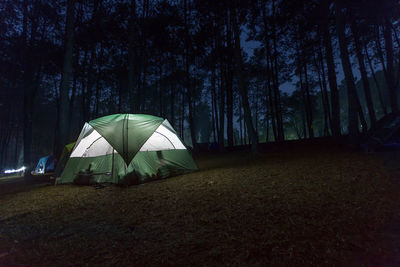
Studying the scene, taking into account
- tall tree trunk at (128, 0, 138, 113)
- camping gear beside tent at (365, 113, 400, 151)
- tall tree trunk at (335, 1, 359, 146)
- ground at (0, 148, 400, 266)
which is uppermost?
tall tree trunk at (128, 0, 138, 113)

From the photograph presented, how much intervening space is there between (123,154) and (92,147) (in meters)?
1.85

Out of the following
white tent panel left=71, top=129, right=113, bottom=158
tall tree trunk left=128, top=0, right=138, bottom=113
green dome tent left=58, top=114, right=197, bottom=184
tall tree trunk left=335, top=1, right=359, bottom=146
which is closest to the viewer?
green dome tent left=58, top=114, right=197, bottom=184

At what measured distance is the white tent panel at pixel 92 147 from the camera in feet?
20.6

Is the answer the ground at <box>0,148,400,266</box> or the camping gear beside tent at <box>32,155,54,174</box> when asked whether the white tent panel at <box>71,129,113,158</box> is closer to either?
the ground at <box>0,148,400,266</box>

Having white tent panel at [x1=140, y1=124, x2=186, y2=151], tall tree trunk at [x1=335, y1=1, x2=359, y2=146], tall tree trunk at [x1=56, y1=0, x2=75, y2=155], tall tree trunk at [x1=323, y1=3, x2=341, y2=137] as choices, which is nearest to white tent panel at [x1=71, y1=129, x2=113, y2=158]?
white tent panel at [x1=140, y1=124, x2=186, y2=151]

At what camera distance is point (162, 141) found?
6.85 m

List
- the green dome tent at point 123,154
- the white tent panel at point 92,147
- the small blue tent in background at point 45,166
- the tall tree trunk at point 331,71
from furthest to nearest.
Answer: the tall tree trunk at point 331,71, the small blue tent in background at point 45,166, the white tent panel at point 92,147, the green dome tent at point 123,154

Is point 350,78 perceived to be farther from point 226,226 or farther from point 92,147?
point 92,147

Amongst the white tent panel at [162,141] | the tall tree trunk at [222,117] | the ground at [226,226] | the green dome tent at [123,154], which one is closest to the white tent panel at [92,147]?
the green dome tent at [123,154]

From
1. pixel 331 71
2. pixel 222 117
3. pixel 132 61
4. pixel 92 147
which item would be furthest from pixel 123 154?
pixel 331 71

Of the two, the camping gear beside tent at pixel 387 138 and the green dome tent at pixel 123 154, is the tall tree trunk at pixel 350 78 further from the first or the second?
the green dome tent at pixel 123 154

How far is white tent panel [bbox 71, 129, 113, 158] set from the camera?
20.6ft

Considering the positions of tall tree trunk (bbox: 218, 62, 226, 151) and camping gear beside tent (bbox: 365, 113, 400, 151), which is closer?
camping gear beside tent (bbox: 365, 113, 400, 151)

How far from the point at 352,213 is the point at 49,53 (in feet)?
75.2
